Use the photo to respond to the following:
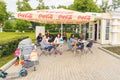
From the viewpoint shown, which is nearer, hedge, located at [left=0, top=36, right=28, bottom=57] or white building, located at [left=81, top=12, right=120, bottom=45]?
hedge, located at [left=0, top=36, right=28, bottom=57]

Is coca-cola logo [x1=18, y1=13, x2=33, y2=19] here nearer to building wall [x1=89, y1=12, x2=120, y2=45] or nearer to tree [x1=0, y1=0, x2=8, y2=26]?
building wall [x1=89, y1=12, x2=120, y2=45]

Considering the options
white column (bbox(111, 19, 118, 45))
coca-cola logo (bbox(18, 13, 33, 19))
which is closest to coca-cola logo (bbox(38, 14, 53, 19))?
coca-cola logo (bbox(18, 13, 33, 19))

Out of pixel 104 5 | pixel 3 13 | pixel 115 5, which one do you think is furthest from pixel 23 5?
pixel 3 13

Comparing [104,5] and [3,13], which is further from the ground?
[104,5]

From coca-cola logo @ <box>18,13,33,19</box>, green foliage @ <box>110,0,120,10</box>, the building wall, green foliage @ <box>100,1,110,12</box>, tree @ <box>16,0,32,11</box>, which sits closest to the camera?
coca-cola logo @ <box>18,13,33,19</box>

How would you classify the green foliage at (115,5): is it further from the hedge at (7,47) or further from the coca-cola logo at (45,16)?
the hedge at (7,47)

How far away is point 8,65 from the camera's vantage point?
10.0m

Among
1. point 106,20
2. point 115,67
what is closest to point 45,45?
point 115,67

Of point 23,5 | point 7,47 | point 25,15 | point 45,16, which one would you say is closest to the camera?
point 7,47

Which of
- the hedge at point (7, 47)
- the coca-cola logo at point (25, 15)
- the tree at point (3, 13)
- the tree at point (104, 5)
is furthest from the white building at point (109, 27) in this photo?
the tree at point (3, 13)

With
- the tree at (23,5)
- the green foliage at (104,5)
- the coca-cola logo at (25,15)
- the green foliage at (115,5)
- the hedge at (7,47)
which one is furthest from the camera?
the green foliage at (115,5)

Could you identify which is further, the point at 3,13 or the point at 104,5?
the point at 3,13

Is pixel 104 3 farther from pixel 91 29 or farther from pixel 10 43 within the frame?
pixel 10 43

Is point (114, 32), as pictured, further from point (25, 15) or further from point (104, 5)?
point (104, 5)
